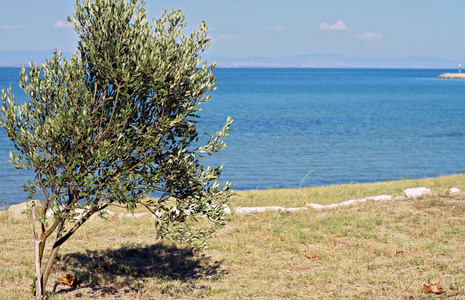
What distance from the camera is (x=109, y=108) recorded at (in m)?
10.5

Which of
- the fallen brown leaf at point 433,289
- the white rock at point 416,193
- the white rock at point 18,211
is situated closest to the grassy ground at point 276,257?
the fallen brown leaf at point 433,289

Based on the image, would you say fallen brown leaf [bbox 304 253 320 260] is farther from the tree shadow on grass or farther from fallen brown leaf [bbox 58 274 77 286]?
fallen brown leaf [bbox 58 274 77 286]

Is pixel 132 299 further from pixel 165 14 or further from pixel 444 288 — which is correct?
pixel 444 288

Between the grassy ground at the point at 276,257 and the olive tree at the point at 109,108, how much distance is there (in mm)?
2592

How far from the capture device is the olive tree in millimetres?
9703

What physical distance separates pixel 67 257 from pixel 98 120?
274 inches

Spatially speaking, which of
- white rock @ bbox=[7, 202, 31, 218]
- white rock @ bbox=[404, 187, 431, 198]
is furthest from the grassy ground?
white rock @ bbox=[404, 187, 431, 198]

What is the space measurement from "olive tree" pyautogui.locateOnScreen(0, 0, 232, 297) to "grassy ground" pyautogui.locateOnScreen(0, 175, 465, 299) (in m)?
2.59

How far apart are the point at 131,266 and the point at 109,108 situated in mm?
5972

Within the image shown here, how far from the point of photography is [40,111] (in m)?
10.1

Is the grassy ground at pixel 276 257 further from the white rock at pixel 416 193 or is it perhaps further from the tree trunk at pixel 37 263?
the white rock at pixel 416 193

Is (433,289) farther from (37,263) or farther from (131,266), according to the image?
(37,263)

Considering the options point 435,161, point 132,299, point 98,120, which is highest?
point 98,120

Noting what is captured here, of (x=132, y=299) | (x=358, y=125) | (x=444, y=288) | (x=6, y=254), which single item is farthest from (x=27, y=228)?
(x=358, y=125)
